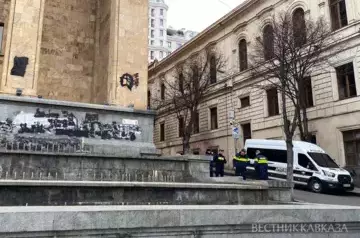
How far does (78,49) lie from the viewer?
54.9ft

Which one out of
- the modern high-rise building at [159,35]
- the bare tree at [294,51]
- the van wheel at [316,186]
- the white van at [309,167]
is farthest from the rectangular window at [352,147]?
the modern high-rise building at [159,35]

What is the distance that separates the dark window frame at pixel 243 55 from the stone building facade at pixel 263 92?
5.4 inches

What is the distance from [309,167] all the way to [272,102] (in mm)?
10413

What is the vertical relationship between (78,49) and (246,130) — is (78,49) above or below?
above

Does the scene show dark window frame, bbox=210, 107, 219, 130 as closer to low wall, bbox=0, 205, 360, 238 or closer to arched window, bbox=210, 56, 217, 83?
arched window, bbox=210, 56, 217, 83

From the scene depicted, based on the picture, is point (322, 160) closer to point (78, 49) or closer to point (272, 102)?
point (272, 102)

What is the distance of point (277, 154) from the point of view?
64.2 feet

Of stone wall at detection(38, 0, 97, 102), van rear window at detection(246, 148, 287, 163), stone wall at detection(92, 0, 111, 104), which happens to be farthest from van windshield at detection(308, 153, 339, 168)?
stone wall at detection(38, 0, 97, 102)

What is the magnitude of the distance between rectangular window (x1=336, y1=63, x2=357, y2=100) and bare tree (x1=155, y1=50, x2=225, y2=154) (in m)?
12.0

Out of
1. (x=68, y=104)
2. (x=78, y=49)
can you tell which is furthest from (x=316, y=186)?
(x=78, y=49)

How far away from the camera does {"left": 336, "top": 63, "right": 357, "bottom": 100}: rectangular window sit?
70.3 feet

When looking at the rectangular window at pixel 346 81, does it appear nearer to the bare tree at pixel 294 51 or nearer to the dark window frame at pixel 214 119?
the bare tree at pixel 294 51

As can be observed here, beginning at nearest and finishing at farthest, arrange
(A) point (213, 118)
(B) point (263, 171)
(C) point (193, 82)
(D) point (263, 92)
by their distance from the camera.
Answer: (B) point (263, 171), (D) point (263, 92), (C) point (193, 82), (A) point (213, 118)

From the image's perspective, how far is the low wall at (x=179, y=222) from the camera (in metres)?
2.98
